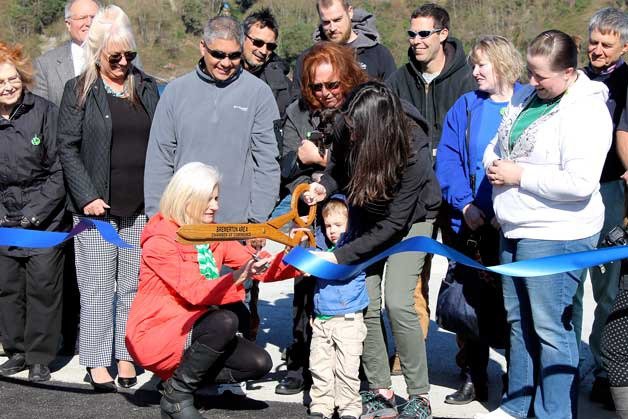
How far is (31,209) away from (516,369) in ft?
10.5


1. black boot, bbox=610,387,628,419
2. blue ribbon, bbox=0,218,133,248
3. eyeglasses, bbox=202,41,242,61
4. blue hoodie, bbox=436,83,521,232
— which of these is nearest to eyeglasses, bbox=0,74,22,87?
blue ribbon, bbox=0,218,133,248

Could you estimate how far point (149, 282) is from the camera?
5.16 meters

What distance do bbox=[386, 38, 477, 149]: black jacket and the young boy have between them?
1.22m

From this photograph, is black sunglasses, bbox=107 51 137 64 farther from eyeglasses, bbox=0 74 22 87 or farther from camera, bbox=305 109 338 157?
camera, bbox=305 109 338 157

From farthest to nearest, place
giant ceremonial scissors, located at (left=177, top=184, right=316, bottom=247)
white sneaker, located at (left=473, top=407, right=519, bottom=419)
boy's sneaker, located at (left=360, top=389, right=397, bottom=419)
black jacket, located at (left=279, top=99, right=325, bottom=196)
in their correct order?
black jacket, located at (left=279, top=99, right=325, bottom=196) → boy's sneaker, located at (left=360, top=389, right=397, bottom=419) → white sneaker, located at (left=473, top=407, right=519, bottom=419) → giant ceremonial scissors, located at (left=177, top=184, right=316, bottom=247)

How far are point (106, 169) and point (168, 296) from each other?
45.2 inches

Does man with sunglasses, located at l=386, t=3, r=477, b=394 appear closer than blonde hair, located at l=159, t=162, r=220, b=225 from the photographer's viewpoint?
No

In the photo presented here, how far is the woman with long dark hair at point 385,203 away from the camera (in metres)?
4.84

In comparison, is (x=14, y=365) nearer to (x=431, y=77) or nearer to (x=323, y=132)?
(x=323, y=132)

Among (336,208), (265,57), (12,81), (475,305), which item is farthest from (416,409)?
(12,81)

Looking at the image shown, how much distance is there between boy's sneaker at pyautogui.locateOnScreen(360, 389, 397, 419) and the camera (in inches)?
206

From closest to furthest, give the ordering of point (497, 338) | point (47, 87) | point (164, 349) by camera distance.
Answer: point (164, 349), point (497, 338), point (47, 87)

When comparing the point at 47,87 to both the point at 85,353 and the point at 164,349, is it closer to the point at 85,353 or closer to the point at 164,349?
the point at 85,353

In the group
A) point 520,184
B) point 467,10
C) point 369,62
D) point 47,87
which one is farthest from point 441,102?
point 467,10
